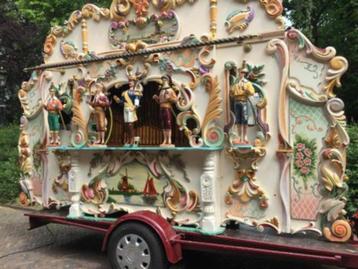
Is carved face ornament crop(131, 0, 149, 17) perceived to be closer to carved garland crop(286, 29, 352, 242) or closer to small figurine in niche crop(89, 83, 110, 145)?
small figurine in niche crop(89, 83, 110, 145)

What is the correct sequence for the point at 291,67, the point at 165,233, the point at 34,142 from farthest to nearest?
1. the point at 34,142
2. the point at 165,233
3. the point at 291,67

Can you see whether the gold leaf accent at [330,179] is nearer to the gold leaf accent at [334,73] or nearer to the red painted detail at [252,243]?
the red painted detail at [252,243]

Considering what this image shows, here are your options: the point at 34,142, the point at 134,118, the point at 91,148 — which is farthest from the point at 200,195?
the point at 34,142

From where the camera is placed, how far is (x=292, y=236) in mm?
4629

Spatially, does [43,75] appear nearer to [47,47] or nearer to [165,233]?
[47,47]

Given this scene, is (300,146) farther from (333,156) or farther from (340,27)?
(340,27)

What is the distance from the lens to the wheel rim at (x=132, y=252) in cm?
494

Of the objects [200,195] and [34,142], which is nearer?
[200,195]

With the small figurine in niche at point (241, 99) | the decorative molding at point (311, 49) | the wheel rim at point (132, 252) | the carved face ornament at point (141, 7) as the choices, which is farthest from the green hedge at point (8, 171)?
the decorative molding at point (311, 49)

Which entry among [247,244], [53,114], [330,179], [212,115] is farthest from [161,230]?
[53,114]

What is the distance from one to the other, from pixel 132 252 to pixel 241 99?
2.12 m

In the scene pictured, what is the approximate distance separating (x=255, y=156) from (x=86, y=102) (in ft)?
8.26

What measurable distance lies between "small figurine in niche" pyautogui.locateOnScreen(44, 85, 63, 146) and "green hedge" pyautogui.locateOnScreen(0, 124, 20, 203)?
210 inches

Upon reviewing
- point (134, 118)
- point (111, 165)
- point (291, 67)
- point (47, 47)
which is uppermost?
point (47, 47)
